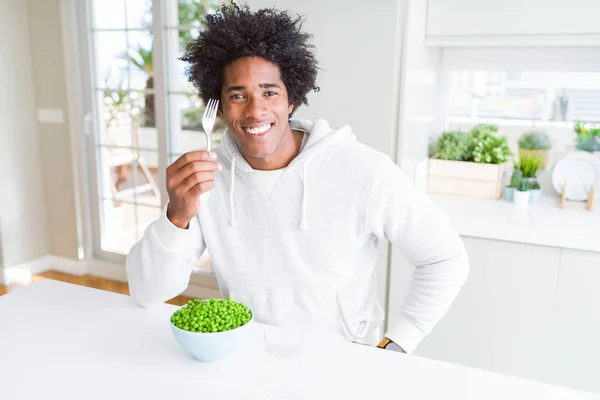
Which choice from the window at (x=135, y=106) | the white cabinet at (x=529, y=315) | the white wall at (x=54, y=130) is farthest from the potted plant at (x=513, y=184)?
the white wall at (x=54, y=130)

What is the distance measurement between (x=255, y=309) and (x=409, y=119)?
1.17 m

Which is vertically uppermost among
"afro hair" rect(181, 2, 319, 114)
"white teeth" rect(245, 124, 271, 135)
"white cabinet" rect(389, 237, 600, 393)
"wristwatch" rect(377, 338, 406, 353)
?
"afro hair" rect(181, 2, 319, 114)

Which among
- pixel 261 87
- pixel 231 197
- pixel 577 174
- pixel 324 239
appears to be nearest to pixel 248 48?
pixel 261 87

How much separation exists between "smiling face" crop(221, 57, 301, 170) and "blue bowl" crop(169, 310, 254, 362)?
1.69 ft

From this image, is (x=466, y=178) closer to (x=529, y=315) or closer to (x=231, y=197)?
(x=529, y=315)

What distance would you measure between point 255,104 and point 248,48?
0.46 ft

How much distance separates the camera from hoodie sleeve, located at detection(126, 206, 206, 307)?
4.32 feet

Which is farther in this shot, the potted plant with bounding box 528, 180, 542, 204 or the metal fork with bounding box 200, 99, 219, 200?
the potted plant with bounding box 528, 180, 542, 204

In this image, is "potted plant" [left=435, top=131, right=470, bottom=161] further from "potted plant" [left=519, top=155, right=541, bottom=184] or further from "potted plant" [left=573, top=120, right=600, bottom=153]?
"potted plant" [left=573, top=120, right=600, bottom=153]

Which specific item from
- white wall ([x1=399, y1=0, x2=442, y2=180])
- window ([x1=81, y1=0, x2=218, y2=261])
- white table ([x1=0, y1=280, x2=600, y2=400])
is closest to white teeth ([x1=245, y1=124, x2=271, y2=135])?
white table ([x1=0, y1=280, x2=600, y2=400])

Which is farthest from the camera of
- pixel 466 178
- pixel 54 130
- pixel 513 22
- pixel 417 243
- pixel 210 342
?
pixel 54 130

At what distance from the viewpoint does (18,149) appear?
361cm

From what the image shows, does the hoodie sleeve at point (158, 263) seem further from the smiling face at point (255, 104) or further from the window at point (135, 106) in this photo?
the window at point (135, 106)

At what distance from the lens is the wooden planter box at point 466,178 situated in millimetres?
2561
